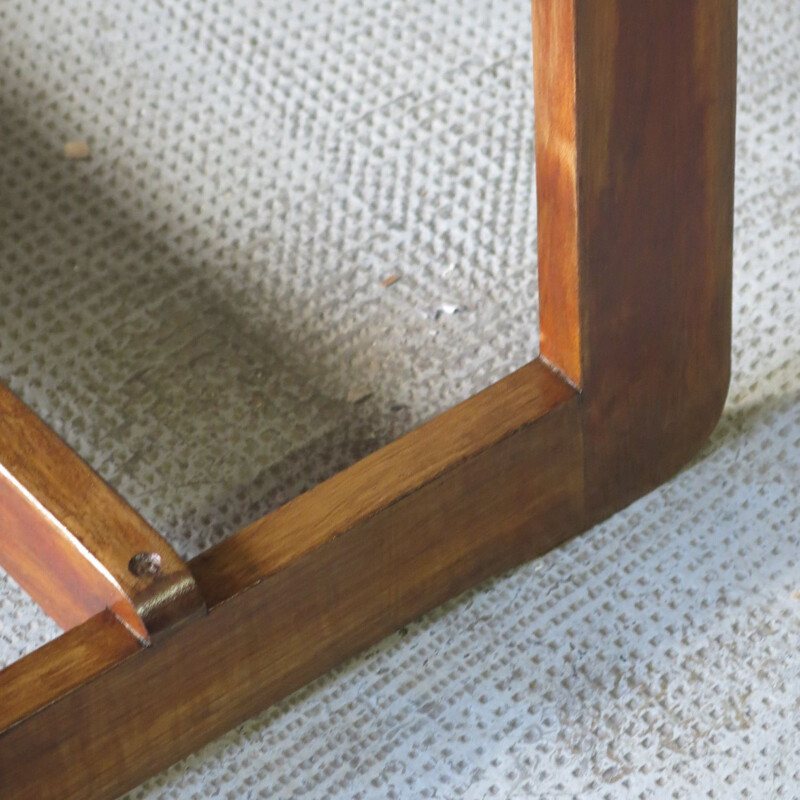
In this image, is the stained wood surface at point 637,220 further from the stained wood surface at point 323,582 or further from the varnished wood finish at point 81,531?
the varnished wood finish at point 81,531

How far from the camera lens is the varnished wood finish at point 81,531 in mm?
485

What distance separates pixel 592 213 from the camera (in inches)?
20.9

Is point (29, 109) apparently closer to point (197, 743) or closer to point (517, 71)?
point (517, 71)

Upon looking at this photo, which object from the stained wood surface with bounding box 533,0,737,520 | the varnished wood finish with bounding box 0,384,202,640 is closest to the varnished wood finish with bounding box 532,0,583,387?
the stained wood surface with bounding box 533,0,737,520

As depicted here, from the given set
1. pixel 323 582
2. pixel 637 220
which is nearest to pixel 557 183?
pixel 637 220

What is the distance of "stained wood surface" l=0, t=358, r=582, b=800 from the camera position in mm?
497

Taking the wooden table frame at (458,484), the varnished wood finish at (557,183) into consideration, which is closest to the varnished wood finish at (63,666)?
the wooden table frame at (458,484)

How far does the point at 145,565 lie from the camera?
488mm

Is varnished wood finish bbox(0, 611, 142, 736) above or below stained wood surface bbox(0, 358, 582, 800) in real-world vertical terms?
above

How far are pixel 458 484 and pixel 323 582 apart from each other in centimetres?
7

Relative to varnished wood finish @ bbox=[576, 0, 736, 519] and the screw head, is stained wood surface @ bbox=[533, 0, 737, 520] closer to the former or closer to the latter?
varnished wood finish @ bbox=[576, 0, 736, 519]

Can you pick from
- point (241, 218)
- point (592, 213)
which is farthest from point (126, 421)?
point (592, 213)

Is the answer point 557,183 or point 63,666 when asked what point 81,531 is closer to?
point 63,666

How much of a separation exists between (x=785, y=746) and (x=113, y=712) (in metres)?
0.27
